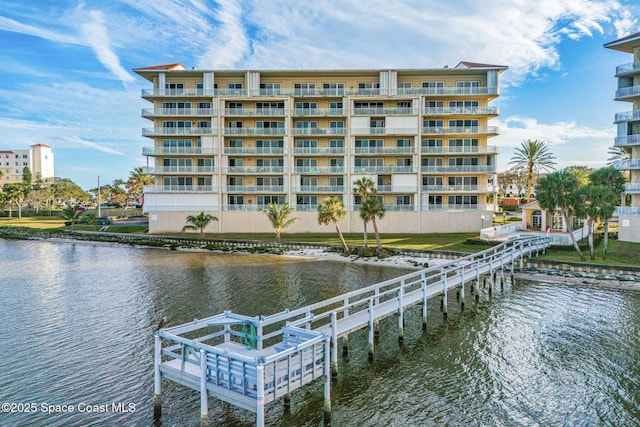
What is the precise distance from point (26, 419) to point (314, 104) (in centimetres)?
5307

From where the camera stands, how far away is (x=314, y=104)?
60781mm

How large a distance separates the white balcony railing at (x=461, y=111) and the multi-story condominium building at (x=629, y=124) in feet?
46.5

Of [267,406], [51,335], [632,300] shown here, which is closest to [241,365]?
[267,406]

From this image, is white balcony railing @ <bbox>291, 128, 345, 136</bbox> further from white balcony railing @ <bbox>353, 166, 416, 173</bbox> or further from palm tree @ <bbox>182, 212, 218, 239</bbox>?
palm tree @ <bbox>182, 212, 218, 239</bbox>

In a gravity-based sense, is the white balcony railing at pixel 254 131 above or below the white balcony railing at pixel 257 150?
above

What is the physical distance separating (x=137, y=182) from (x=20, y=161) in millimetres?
87028

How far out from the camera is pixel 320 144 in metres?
60.8

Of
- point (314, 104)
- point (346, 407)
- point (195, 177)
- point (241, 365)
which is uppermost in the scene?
point (314, 104)

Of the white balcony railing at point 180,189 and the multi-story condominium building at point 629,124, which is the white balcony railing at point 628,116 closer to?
the multi-story condominium building at point 629,124

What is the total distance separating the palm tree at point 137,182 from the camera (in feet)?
339

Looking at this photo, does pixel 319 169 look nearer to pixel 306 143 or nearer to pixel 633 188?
pixel 306 143

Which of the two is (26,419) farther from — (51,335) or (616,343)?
(616,343)

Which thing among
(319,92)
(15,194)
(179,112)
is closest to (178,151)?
(179,112)

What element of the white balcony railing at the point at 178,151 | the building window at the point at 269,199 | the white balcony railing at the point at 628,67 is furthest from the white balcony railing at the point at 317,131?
the white balcony railing at the point at 628,67
